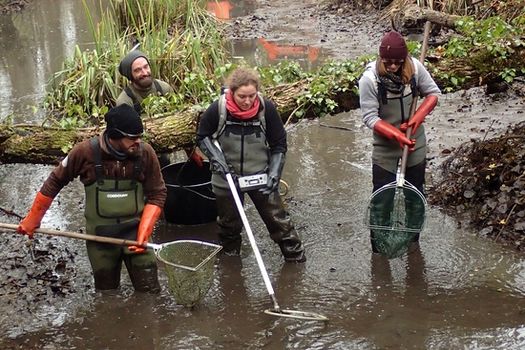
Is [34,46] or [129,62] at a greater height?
[129,62]

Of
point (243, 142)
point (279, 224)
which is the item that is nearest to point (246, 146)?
point (243, 142)

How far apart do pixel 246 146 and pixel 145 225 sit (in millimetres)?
Answer: 1051

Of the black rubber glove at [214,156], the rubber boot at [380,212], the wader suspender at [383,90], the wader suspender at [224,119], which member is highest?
the wader suspender at [383,90]

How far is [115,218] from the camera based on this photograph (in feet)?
17.2

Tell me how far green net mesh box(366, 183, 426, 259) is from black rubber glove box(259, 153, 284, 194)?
0.75m

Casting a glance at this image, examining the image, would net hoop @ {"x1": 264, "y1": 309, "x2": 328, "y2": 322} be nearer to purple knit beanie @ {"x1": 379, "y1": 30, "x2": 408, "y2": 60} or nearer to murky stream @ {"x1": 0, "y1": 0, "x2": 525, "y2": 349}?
murky stream @ {"x1": 0, "y1": 0, "x2": 525, "y2": 349}

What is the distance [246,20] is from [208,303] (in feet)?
44.6

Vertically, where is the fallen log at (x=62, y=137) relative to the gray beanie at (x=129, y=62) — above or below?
below

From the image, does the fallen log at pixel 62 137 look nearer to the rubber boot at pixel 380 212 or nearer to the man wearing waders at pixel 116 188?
the man wearing waders at pixel 116 188

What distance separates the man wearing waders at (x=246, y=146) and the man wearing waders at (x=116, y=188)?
63cm

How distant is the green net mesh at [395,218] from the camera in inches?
227

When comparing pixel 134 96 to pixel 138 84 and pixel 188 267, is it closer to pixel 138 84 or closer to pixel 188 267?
pixel 138 84

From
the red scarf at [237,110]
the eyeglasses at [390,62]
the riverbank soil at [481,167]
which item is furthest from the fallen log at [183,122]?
the eyeglasses at [390,62]

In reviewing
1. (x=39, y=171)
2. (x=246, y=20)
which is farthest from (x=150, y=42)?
(x=246, y=20)
